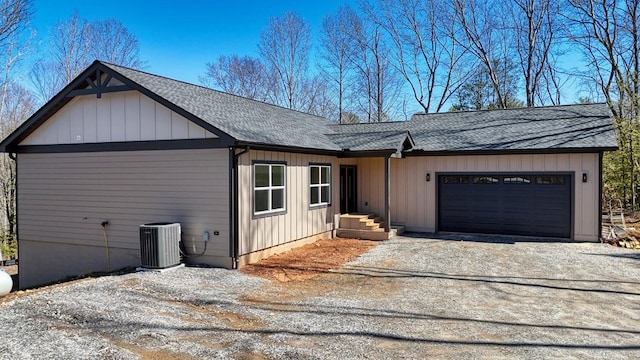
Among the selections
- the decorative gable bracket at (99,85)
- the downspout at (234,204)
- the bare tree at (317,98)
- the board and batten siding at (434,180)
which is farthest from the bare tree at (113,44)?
the downspout at (234,204)

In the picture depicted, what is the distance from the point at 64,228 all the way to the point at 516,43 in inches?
1062

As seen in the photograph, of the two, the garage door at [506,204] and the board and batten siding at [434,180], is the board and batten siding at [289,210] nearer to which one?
the board and batten siding at [434,180]

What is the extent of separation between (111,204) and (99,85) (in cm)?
281

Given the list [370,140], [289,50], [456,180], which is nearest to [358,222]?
[370,140]

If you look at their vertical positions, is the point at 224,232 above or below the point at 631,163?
below

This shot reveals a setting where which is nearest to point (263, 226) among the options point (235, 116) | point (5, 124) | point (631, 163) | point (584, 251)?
point (235, 116)

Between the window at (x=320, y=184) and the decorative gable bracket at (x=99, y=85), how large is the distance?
522 centimetres

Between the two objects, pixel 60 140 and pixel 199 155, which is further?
pixel 60 140

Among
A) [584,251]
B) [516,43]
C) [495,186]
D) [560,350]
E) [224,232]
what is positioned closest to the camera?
[560,350]

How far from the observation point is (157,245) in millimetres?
8664

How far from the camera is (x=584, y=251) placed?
35.2 ft

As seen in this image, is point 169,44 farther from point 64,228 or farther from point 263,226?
point 263,226

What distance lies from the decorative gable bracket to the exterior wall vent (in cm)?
350

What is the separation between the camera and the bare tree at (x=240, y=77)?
3188 centimetres
